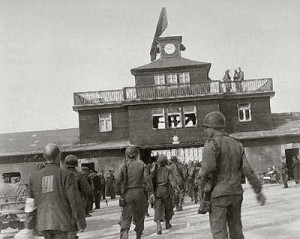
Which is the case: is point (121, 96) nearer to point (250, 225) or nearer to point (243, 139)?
point (243, 139)

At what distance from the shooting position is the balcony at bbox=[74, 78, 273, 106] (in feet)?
115

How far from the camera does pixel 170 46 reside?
126ft

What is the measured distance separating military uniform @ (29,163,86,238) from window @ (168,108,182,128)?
1141 inches

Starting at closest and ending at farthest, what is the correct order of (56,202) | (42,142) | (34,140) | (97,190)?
(56,202), (97,190), (42,142), (34,140)

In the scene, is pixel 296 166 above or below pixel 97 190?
above

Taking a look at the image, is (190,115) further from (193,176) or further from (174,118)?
(193,176)

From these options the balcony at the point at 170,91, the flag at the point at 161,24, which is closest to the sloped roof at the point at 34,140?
the balcony at the point at 170,91

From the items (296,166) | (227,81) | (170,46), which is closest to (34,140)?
(170,46)

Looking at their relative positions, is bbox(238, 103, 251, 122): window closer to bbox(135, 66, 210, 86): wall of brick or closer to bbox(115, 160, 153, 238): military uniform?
bbox(135, 66, 210, 86): wall of brick

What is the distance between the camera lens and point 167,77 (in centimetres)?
3678

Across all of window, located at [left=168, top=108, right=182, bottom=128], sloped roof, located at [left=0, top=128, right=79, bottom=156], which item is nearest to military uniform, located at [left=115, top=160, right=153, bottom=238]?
window, located at [left=168, top=108, right=182, bottom=128]

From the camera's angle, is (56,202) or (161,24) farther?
(161,24)

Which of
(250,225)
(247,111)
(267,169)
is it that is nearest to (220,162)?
(250,225)

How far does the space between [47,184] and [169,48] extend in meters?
33.4
